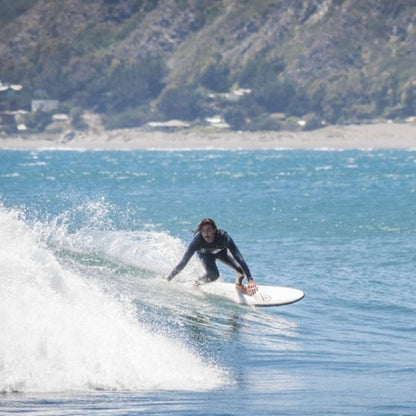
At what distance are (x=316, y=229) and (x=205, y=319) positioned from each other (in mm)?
15883

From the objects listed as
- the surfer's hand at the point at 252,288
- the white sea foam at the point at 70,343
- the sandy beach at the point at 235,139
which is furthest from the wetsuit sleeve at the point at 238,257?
the sandy beach at the point at 235,139

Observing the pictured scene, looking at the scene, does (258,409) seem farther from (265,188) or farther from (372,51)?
(372,51)

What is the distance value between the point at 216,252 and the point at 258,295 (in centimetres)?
99

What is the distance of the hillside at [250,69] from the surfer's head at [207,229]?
13289 centimetres

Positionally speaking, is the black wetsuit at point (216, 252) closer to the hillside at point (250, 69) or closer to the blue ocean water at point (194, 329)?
the blue ocean water at point (194, 329)

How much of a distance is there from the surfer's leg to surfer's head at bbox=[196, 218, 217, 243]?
0.40 metres

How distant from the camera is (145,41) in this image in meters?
196

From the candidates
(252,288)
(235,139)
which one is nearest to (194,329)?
(252,288)

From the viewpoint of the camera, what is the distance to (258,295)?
15.9 metres

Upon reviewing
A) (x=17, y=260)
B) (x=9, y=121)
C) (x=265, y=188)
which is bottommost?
(x=9, y=121)

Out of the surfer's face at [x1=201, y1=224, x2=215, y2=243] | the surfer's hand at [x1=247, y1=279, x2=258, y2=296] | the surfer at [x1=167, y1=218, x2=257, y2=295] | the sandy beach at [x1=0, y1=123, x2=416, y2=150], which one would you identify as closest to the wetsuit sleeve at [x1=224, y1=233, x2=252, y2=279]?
the surfer at [x1=167, y1=218, x2=257, y2=295]

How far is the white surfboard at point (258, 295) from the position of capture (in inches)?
619

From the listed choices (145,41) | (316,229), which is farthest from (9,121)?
(316,229)

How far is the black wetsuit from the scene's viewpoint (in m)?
15.0
